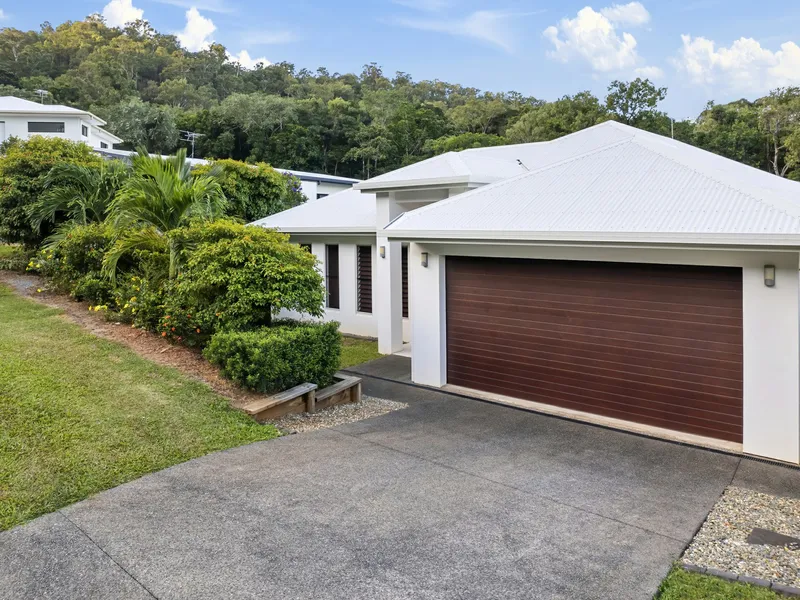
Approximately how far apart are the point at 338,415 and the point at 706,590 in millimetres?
5271

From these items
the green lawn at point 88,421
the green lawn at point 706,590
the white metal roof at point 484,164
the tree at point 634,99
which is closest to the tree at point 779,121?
the tree at point 634,99

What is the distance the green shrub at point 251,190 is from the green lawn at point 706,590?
16.2 m

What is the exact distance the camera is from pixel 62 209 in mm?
13703

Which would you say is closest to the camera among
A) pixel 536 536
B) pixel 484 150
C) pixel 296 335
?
pixel 536 536

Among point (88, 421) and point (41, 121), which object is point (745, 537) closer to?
point (88, 421)

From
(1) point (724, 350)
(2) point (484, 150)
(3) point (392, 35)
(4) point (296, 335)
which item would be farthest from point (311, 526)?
(3) point (392, 35)

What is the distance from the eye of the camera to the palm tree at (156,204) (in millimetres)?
10212

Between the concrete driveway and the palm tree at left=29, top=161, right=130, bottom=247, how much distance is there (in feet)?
29.9

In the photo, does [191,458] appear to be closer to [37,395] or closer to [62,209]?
[37,395]

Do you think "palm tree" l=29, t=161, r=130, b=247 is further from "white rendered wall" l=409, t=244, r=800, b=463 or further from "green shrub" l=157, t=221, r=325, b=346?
"white rendered wall" l=409, t=244, r=800, b=463

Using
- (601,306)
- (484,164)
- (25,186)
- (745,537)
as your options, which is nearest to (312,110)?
(25,186)

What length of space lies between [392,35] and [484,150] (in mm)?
34842

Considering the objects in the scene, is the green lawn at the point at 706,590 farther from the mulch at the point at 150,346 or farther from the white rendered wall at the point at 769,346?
the mulch at the point at 150,346

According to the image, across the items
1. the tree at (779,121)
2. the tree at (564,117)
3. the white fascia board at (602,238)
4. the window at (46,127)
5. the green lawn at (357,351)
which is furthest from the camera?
the window at (46,127)
